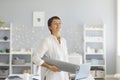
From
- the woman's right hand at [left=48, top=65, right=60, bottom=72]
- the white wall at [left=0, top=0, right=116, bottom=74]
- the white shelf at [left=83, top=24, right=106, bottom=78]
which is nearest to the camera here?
the woman's right hand at [left=48, top=65, right=60, bottom=72]

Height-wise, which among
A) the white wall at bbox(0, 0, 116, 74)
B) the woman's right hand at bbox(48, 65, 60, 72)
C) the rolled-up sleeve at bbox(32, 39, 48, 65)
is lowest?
the woman's right hand at bbox(48, 65, 60, 72)

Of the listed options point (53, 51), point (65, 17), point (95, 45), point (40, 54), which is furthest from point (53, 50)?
point (95, 45)

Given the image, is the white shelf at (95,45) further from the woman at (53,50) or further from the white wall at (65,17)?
the woman at (53,50)

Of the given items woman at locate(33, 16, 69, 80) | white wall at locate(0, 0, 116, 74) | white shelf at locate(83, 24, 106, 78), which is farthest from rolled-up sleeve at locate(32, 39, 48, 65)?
white wall at locate(0, 0, 116, 74)

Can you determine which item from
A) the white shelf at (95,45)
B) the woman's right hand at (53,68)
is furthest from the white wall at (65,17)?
the woman's right hand at (53,68)

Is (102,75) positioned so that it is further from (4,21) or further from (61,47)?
(61,47)

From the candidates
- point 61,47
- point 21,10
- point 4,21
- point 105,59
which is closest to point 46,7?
point 21,10

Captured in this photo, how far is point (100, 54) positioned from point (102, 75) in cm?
57

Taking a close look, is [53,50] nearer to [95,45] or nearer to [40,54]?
[40,54]

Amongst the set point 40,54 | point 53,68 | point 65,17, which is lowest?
point 53,68

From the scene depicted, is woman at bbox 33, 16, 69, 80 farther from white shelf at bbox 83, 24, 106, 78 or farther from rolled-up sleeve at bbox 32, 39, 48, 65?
white shelf at bbox 83, 24, 106, 78

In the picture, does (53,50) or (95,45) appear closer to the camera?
(53,50)

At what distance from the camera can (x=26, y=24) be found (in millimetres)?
6523

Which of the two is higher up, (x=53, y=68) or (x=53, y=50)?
(x=53, y=50)
